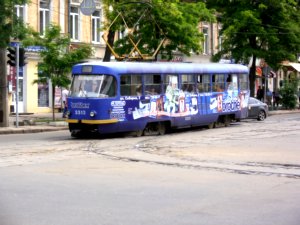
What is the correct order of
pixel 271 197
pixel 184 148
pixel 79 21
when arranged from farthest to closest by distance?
pixel 79 21 → pixel 184 148 → pixel 271 197

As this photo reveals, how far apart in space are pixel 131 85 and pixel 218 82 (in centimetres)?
642

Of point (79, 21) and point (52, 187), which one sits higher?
point (79, 21)

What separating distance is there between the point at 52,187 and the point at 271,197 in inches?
148

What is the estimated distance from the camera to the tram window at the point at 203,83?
25556 mm

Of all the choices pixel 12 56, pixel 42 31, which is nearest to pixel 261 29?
pixel 42 31

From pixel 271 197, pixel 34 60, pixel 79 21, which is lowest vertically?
pixel 271 197

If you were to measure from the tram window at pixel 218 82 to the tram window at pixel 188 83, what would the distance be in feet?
5.94

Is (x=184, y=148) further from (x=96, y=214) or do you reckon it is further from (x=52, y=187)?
(x=96, y=214)

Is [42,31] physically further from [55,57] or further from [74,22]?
[55,57]

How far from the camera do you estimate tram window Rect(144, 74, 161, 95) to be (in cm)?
2256

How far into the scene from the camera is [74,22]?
39.4 meters

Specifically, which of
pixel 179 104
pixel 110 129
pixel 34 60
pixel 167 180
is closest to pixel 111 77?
pixel 110 129

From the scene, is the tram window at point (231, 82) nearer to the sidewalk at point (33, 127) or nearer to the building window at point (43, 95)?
the sidewalk at point (33, 127)

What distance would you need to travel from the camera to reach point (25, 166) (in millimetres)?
13219
